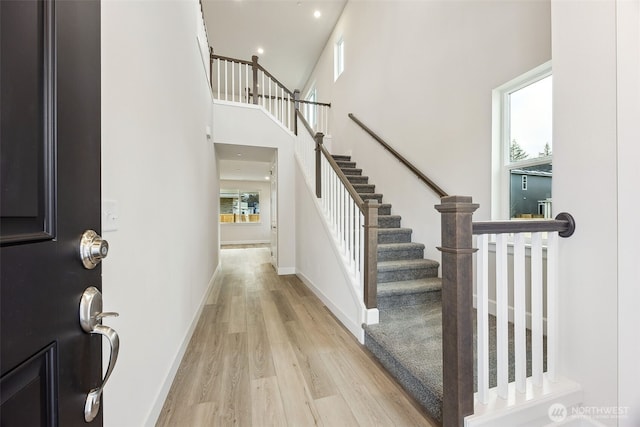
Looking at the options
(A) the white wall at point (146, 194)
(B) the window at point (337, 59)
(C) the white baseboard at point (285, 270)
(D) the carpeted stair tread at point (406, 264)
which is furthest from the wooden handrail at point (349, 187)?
(B) the window at point (337, 59)

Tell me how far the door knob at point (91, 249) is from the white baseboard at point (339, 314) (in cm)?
209

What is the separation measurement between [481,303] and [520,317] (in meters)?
0.26

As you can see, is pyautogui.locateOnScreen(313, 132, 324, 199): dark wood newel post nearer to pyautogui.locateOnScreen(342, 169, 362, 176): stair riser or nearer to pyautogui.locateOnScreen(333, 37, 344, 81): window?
pyautogui.locateOnScreen(342, 169, 362, 176): stair riser

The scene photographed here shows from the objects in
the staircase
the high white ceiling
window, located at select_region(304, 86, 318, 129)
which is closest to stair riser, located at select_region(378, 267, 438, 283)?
the staircase

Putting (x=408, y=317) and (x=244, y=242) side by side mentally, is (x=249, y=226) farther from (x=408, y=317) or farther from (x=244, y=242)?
(x=408, y=317)

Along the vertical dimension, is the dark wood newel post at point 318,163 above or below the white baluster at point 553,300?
above

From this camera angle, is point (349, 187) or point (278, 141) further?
point (278, 141)

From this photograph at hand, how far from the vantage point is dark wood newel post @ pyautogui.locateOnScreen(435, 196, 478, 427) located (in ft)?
4.02

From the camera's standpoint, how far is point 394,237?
3309 millimetres

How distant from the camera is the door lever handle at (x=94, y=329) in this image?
1.80ft

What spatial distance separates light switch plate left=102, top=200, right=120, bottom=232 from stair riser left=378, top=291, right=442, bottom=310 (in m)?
2.09

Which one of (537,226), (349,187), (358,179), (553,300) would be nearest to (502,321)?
(553,300)

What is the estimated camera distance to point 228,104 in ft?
15.0

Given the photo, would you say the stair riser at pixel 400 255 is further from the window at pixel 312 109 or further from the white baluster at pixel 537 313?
the window at pixel 312 109
